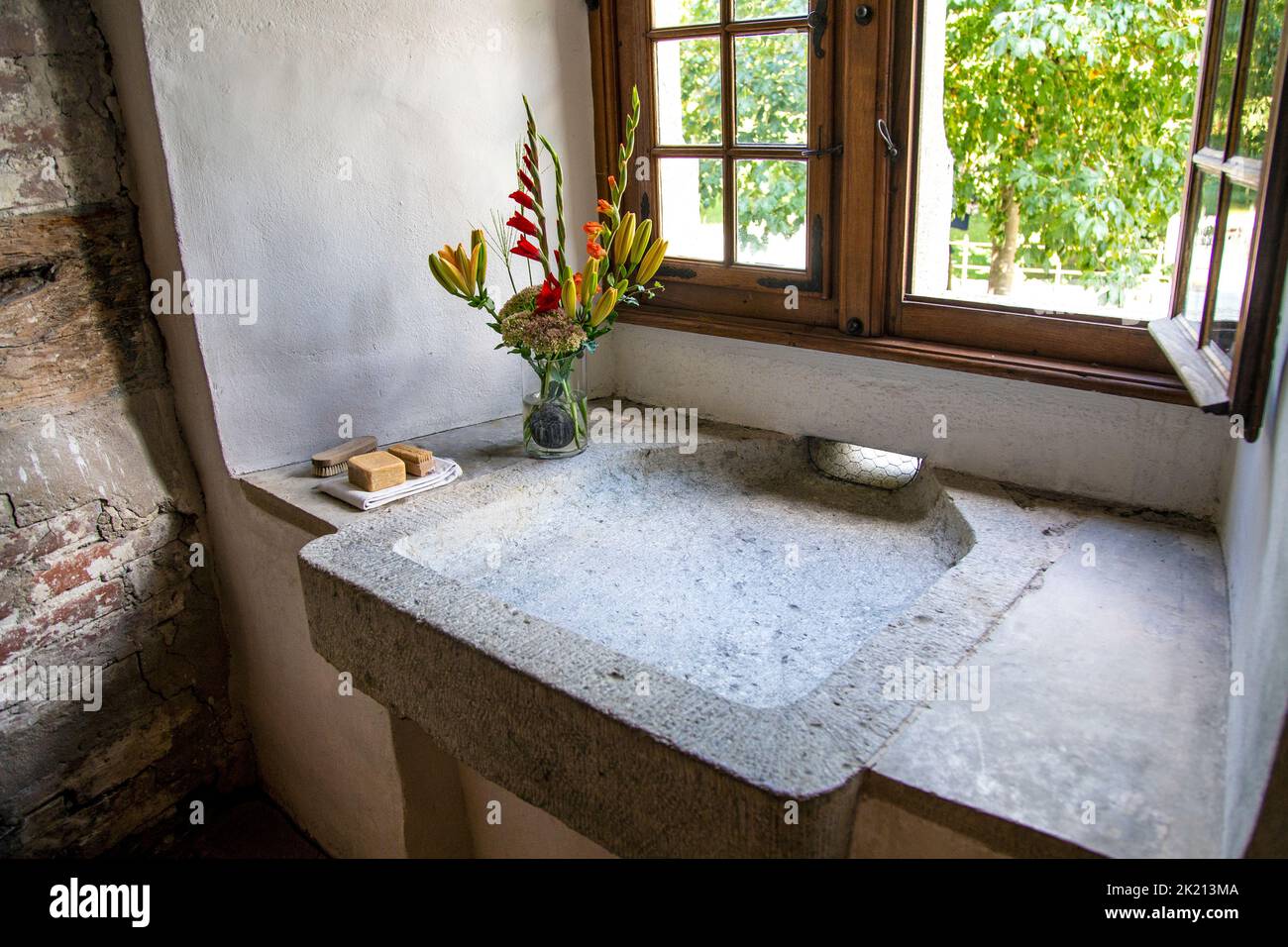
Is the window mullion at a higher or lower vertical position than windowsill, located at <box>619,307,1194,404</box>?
higher

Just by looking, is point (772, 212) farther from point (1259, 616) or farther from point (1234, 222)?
A: point (1259, 616)

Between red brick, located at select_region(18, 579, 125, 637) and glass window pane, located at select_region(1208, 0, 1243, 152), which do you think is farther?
red brick, located at select_region(18, 579, 125, 637)

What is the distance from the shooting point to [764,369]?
2023 mm

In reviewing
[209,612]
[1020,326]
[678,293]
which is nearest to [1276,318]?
[1020,326]

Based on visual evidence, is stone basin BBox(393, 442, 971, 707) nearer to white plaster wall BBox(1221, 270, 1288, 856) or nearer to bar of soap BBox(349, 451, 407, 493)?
bar of soap BBox(349, 451, 407, 493)

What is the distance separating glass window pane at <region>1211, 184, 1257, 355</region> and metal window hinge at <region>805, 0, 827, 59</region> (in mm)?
855

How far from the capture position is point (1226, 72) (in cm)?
119

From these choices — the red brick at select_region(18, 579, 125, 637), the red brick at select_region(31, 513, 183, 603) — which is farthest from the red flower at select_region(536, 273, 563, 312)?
the red brick at select_region(18, 579, 125, 637)

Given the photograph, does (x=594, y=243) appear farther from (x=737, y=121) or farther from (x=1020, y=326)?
(x=1020, y=326)

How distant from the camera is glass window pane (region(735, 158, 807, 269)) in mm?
1904

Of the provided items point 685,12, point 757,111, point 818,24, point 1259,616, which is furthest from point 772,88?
point 1259,616

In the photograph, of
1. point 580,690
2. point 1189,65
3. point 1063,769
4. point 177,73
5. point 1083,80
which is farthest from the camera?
point 1083,80

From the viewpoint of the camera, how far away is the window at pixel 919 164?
141 centimetres

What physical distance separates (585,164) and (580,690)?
1460mm
